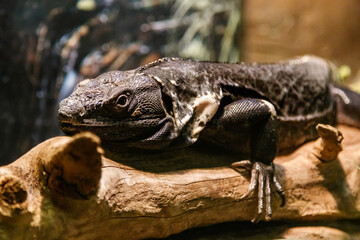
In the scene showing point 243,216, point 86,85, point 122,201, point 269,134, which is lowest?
point 243,216

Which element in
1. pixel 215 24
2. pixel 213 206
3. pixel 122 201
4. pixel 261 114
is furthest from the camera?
pixel 215 24

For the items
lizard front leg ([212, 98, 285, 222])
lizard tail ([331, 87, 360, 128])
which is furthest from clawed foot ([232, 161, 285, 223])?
lizard tail ([331, 87, 360, 128])

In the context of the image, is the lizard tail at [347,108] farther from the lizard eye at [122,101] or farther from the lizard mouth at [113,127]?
the lizard eye at [122,101]

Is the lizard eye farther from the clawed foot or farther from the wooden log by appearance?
the clawed foot

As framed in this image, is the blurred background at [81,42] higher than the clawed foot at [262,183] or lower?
higher

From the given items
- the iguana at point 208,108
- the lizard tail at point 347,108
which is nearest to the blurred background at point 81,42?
the lizard tail at point 347,108

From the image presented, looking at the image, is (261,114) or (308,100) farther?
(308,100)

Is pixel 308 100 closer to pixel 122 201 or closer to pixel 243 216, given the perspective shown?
pixel 243 216

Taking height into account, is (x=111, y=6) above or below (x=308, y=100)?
above

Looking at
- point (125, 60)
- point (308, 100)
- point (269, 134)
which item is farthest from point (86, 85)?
point (125, 60)
